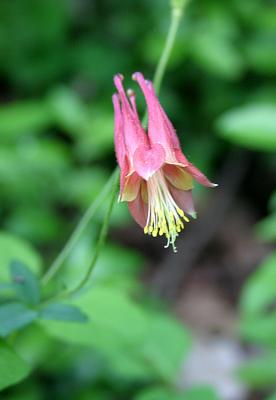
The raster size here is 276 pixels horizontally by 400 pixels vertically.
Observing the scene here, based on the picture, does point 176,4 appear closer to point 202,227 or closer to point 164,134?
point 164,134

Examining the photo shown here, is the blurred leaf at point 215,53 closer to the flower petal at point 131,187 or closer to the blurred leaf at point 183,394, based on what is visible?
the blurred leaf at point 183,394

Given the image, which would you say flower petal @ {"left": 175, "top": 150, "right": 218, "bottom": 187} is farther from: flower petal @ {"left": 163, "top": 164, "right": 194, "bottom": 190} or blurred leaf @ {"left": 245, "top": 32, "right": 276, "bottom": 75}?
blurred leaf @ {"left": 245, "top": 32, "right": 276, "bottom": 75}

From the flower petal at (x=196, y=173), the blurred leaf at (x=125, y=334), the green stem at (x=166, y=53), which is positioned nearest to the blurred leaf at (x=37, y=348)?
the blurred leaf at (x=125, y=334)

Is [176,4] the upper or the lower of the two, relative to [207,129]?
upper

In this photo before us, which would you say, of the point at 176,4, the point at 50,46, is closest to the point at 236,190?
the point at 50,46

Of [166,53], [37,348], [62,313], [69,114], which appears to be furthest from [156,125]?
[69,114]

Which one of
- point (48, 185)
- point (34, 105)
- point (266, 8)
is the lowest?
point (48, 185)
